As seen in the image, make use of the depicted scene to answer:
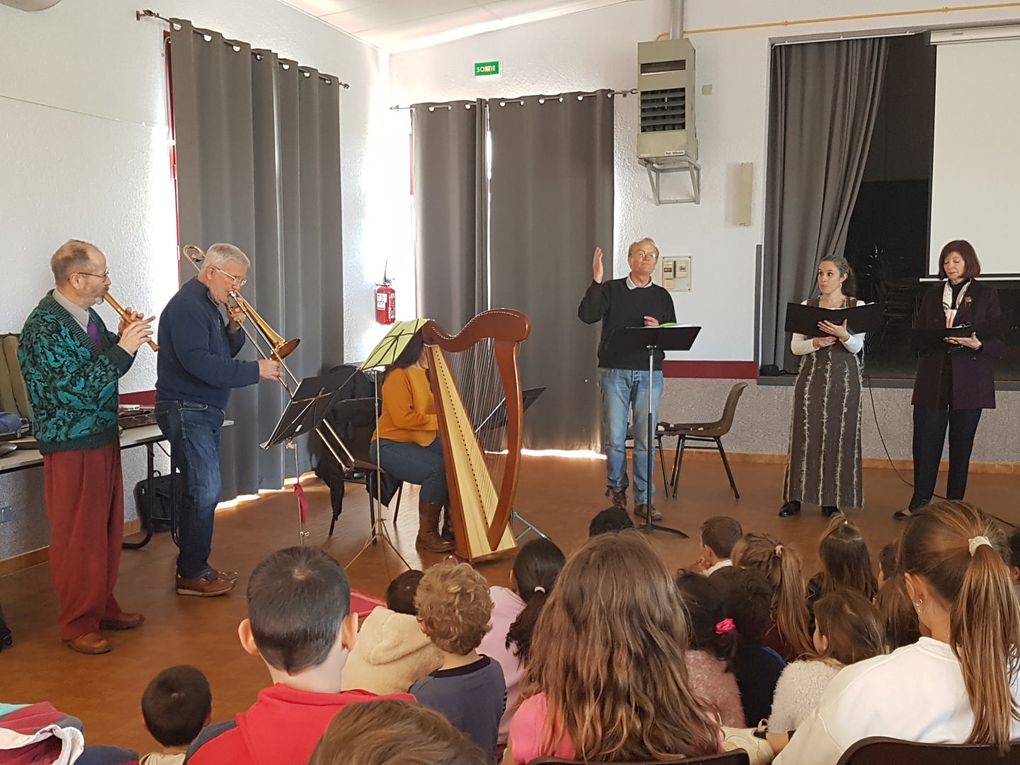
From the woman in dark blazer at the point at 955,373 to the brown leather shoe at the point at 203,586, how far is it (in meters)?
3.51

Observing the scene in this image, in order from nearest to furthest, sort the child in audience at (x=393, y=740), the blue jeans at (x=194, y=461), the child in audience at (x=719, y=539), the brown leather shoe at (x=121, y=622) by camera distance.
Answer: the child in audience at (x=393, y=740)
the child in audience at (x=719, y=539)
the brown leather shoe at (x=121, y=622)
the blue jeans at (x=194, y=461)

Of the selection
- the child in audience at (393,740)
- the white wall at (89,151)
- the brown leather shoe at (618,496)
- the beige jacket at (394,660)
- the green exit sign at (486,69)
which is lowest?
the brown leather shoe at (618,496)

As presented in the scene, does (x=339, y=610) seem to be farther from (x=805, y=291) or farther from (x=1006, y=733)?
(x=805, y=291)

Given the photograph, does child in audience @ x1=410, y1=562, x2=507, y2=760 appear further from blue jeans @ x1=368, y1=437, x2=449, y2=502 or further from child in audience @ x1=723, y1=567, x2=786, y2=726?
blue jeans @ x1=368, y1=437, x2=449, y2=502

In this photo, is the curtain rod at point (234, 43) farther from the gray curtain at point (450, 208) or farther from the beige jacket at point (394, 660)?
the beige jacket at point (394, 660)

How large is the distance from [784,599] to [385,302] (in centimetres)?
544

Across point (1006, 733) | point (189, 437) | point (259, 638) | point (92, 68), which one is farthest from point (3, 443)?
point (1006, 733)

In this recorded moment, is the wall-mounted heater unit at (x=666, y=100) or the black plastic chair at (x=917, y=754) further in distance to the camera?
the wall-mounted heater unit at (x=666, y=100)

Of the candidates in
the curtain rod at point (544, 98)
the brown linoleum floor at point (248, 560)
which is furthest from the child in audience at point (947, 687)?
the curtain rod at point (544, 98)

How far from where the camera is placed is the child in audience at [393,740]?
78 cm

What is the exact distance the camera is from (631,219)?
23.0 ft

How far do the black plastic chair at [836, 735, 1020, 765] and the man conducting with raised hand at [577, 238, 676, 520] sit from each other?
3722 mm

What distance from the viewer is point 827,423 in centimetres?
494

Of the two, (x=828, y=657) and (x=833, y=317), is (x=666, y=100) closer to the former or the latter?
(x=833, y=317)
